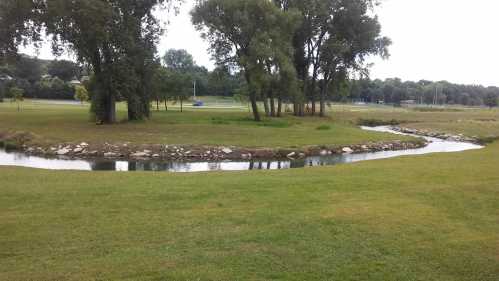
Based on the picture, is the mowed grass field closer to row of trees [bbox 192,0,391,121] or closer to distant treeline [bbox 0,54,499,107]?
row of trees [bbox 192,0,391,121]

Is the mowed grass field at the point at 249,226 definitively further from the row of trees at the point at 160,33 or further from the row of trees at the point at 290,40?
the row of trees at the point at 290,40

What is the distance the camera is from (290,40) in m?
47.9

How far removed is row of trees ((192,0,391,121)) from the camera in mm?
41625

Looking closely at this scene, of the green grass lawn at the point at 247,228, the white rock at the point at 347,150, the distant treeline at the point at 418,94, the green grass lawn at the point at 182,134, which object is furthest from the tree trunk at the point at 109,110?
the distant treeline at the point at 418,94

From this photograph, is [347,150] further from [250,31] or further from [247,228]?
[247,228]

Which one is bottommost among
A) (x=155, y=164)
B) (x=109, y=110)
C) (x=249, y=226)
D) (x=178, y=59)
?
(x=155, y=164)

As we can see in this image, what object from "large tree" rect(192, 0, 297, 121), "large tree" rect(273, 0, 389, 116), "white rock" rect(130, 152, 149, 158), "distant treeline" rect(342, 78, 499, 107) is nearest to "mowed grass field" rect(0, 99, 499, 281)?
"white rock" rect(130, 152, 149, 158)

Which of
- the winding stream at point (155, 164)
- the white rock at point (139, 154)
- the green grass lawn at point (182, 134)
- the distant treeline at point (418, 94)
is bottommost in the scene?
the winding stream at point (155, 164)

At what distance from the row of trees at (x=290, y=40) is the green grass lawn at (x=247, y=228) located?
2977 centimetres

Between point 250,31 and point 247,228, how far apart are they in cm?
3548

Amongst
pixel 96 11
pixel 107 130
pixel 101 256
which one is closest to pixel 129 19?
pixel 96 11

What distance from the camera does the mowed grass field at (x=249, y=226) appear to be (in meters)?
6.81

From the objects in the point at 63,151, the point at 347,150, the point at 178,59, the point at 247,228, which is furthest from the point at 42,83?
the point at 247,228

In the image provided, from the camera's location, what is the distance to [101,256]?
7145 millimetres
